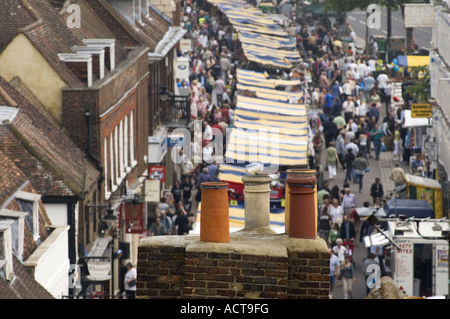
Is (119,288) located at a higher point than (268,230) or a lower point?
lower

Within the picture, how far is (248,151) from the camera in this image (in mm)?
40031

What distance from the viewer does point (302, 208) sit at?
37.0 feet

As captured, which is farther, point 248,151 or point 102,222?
point 248,151

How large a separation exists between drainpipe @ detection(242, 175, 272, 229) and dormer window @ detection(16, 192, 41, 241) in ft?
48.9

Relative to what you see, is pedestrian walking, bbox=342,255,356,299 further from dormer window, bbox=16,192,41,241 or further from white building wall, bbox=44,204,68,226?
dormer window, bbox=16,192,41,241

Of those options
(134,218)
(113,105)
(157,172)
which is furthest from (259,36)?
(134,218)

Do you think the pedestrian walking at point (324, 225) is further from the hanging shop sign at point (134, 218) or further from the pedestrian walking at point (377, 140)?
the pedestrian walking at point (377, 140)

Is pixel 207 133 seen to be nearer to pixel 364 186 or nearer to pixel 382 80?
pixel 364 186

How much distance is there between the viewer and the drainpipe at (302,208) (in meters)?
11.2

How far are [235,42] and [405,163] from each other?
2538cm

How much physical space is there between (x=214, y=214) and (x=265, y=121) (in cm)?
A: 3587

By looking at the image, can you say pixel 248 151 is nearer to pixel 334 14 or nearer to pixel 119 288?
pixel 119 288

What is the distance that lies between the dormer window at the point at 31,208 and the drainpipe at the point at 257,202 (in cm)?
1491
